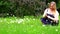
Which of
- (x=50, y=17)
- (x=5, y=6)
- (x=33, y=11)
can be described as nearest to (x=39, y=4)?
(x=33, y=11)

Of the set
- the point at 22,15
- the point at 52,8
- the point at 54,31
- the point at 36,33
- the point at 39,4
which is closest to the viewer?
the point at 36,33

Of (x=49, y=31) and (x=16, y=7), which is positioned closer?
(x=49, y=31)

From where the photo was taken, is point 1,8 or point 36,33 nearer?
point 36,33

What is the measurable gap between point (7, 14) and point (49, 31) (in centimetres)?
918

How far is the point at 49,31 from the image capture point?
1128cm

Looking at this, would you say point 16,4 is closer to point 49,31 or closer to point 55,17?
point 55,17

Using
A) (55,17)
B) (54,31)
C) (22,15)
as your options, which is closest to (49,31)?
(54,31)

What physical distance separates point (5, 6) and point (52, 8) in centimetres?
835

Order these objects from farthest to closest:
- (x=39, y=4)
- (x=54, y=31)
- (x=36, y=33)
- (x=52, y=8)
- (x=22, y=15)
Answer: (x=39, y=4)
(x=22, y=15)
(x=52, y=8)
(x=54, y=31)
(x=36, y=33)

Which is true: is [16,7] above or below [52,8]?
below

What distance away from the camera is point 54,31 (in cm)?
1138

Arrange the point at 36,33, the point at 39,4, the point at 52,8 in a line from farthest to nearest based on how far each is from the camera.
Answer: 1. the point at 39,4
2. the point at 52,8
3. the point at 36,33

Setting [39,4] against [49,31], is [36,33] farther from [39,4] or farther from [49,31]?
[39,4]

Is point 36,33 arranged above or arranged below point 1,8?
above
